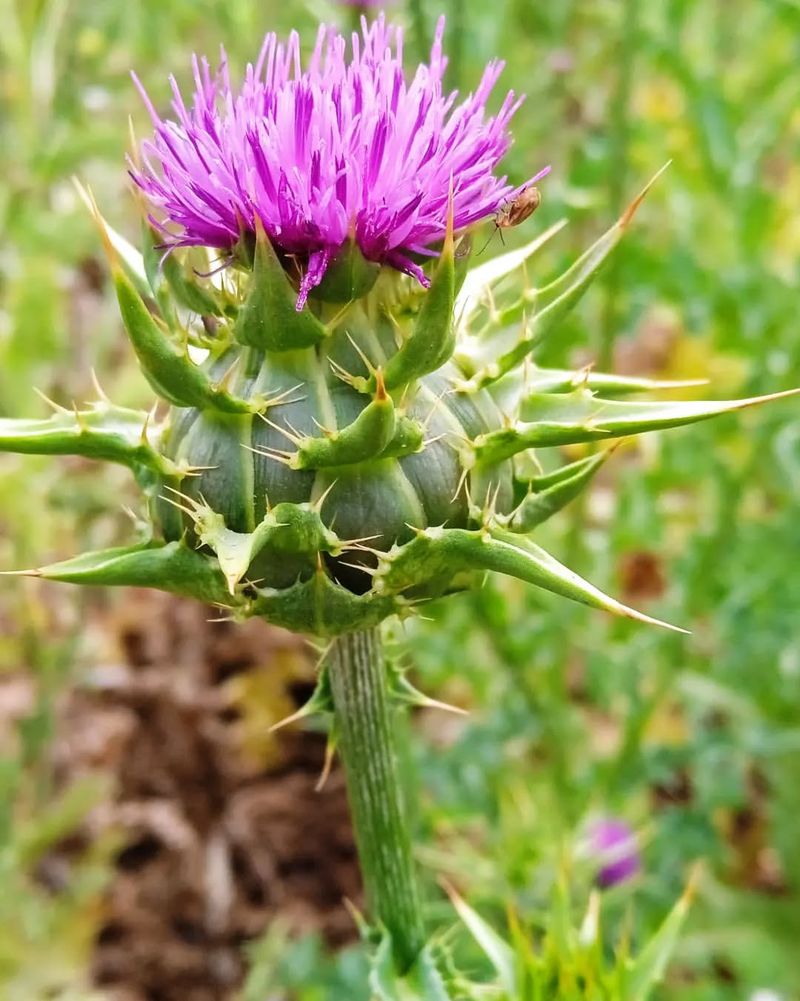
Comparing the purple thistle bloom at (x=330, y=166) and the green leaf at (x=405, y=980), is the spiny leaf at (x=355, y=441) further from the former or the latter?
the green leaf at (x=405, y=980)

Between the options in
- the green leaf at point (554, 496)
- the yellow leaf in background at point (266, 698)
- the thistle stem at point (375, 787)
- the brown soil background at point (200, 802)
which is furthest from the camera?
the yellow leaf in background at point (266, 698)

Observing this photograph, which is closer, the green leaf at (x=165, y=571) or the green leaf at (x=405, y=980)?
the green leaf at (x=165, y=571)

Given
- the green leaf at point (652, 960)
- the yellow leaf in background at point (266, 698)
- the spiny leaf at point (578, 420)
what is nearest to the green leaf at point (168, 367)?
the spiny leaf at point (578, 420)

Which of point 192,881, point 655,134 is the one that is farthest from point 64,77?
point 192,881

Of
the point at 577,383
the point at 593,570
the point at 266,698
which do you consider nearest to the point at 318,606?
the point at 577,383

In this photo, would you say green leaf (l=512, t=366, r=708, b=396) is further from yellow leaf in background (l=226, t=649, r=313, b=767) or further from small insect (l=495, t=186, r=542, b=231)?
yellow leaf in background (l=226, t=649, r=313, b=767)

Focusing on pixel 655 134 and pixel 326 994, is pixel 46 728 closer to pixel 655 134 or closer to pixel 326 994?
pixel 326 994
